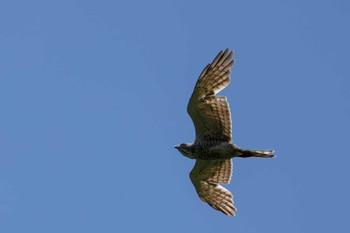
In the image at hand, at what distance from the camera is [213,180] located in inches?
778

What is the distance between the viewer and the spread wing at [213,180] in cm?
1955

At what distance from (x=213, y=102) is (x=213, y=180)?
2.77m

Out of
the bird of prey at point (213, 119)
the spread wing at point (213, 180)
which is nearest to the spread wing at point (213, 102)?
the bird of prey at point (213, 119)

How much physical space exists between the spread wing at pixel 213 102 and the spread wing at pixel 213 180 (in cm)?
141

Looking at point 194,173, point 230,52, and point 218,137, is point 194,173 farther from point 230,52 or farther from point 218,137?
point 230,52

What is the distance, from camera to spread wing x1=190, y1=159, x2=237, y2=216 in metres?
19.5

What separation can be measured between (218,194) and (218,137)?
209 centimetres

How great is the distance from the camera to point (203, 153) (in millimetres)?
18547

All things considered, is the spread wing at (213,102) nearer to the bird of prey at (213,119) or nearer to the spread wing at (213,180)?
the bird of prey at (213,119)

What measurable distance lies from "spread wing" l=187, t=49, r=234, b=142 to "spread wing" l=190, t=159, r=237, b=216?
4.64ft

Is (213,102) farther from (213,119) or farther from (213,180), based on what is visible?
(213,180)

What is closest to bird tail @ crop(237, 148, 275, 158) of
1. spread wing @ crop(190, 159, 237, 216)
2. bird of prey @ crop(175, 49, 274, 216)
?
bird of prey @ crop(175, 49, 274, 216)

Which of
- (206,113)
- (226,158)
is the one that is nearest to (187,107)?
(206,113)

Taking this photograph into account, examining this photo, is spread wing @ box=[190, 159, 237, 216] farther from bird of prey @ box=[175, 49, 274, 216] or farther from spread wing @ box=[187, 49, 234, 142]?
spread wing @ box=[187, 49, 234, 142]
